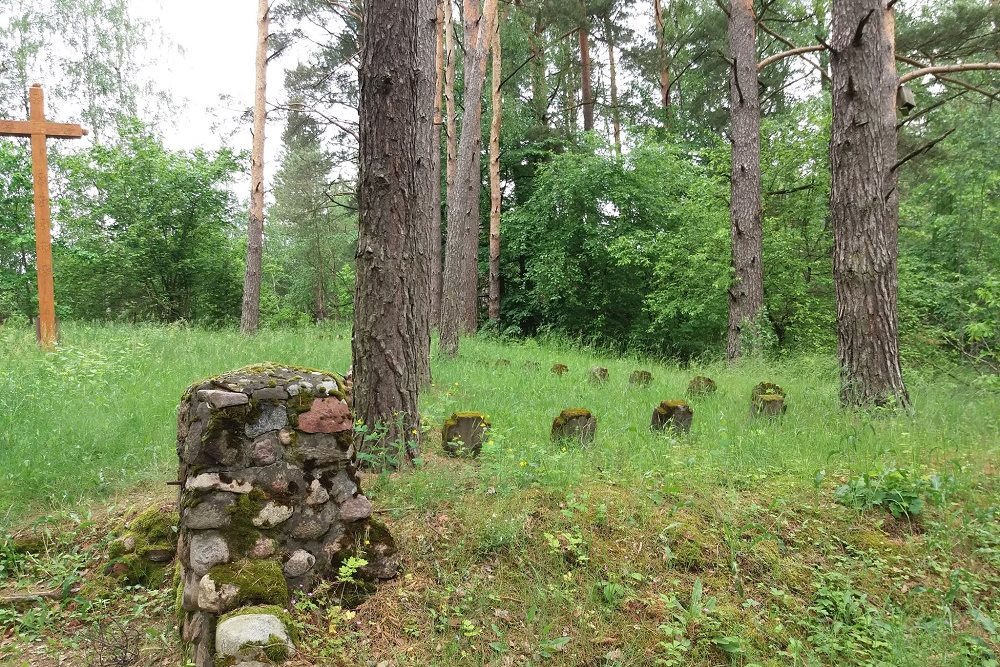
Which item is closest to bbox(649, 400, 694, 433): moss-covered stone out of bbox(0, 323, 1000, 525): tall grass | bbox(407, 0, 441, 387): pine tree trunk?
bbox(0, 323, 1000, 525): tall grass

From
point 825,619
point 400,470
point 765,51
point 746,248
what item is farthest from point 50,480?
point 765,51

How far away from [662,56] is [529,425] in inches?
684

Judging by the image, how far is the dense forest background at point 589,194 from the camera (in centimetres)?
1045

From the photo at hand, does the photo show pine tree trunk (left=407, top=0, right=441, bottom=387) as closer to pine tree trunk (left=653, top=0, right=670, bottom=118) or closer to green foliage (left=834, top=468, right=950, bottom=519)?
green foliage (left=834, top=468, right=950, bottom=519)

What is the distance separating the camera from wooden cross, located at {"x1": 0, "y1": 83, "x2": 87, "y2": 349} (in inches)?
274

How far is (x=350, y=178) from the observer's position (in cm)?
1991

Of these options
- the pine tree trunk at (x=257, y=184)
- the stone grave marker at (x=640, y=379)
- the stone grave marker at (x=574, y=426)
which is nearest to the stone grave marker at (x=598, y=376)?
the stone grave marker at (x=640, y=379)

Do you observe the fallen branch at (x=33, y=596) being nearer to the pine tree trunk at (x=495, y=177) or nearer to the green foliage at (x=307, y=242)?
the pine tree trunk at (x=495, y=177)

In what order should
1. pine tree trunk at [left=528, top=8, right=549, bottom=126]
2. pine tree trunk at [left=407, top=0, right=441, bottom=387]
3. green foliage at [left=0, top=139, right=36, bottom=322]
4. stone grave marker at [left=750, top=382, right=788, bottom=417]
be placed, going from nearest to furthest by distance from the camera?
pine tree trunk at [left=407, top=0, right=441, bottom=387], stone grave marker at [left=750, top=382, right=788, bottom=417], green foliage at [left=0, top=139, right=36, bottom=322], pine tree trunk at [left=528, top=8, right=549, bottom=126]

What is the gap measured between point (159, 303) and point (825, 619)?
15220 mm

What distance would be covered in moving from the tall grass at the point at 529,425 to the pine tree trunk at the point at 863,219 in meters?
0.46

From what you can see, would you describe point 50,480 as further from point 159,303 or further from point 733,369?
point 159,303

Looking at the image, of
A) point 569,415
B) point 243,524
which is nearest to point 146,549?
point 243,524

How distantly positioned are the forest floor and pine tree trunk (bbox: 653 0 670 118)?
16307 millimetres
